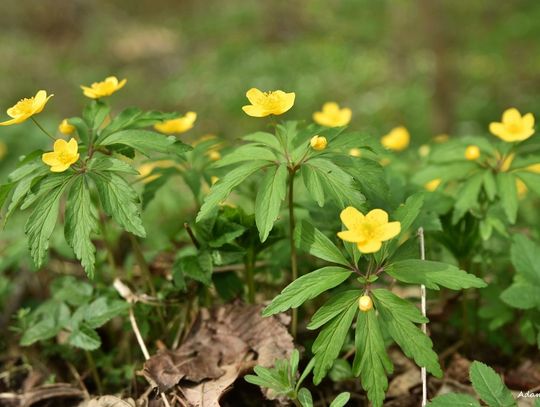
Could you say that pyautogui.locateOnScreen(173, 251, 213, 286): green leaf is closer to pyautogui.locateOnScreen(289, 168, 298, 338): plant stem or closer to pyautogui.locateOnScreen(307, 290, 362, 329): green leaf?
pyautogui.locateOnScreen(289, 168, 298, 338): plant stem

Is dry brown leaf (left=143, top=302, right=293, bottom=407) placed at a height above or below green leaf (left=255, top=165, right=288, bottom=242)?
below

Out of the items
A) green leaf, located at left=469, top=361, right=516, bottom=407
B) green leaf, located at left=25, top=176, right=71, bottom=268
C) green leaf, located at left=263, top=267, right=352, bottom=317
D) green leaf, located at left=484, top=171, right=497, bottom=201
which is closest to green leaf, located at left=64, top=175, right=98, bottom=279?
green leaf, located at left=25, top=176, right=71, bottom=268

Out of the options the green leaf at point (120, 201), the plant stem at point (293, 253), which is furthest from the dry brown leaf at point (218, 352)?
the green leaf at point (120, 201)

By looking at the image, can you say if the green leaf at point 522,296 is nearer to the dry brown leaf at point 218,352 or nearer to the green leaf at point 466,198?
the green leaf at point 466,198

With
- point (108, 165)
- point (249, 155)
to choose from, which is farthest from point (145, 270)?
point (249, 155)

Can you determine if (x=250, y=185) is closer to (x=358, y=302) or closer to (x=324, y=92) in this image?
(x=358, y=302)

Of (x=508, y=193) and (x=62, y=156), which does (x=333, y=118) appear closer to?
(x=508, y=193)
